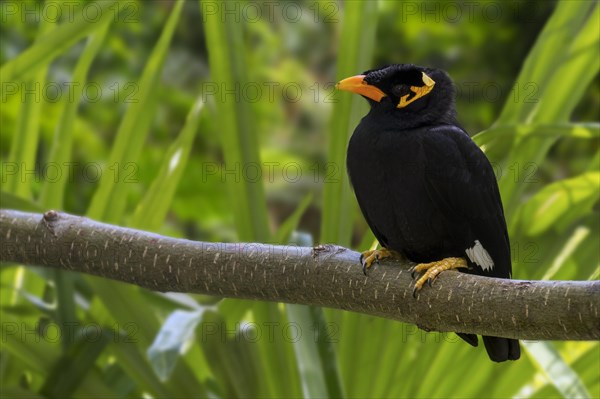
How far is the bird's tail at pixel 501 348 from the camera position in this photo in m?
1.05

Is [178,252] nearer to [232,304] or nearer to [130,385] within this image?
[232,304]

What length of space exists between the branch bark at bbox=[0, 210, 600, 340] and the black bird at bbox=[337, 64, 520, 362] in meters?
0.07

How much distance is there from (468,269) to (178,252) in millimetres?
393

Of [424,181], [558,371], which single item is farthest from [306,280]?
[558,371]

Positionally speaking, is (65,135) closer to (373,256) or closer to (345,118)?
Result: (345,118)

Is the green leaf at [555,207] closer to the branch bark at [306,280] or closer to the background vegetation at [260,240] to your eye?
the background vegetation at [260,240]

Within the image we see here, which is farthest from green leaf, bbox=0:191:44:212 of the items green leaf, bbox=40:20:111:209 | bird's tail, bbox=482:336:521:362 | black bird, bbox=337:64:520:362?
bird's tail, bbox=482:336:521:362

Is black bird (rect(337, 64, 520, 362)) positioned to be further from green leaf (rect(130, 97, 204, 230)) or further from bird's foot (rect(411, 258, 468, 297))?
green leaf (rect(130, 97, 204, 230))

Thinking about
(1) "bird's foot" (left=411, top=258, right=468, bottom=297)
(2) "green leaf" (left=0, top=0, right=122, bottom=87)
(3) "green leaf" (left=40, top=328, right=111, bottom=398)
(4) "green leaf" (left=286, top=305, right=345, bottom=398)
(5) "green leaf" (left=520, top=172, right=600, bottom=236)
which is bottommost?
(3) "green leaf" (left=40, top=328, right=111, bottom=398)

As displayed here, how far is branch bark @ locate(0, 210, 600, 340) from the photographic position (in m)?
0.78

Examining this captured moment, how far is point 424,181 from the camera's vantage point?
113cm

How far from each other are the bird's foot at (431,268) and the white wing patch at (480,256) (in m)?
0.02

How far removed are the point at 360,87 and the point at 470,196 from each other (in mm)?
217

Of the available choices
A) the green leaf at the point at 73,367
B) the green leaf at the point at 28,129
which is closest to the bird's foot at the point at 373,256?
the green leaf at the point at 73,367
